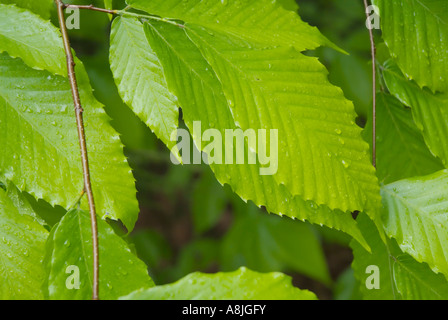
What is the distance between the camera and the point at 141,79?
0.65m

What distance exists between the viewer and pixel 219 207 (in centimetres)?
187

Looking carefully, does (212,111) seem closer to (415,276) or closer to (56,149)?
(56,149)

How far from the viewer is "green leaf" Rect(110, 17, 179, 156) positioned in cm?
62

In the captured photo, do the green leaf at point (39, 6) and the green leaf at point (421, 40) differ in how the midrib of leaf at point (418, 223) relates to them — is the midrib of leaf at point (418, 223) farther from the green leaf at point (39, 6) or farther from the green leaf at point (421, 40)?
the green leaf at point (39, 6)

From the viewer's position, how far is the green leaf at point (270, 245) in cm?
173

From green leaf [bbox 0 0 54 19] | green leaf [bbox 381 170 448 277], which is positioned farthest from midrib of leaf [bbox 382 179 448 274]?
green leaf [bbox 0 0 54 19]

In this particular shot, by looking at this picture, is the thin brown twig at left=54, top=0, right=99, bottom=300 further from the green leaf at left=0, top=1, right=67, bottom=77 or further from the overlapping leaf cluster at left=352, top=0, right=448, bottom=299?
the overlapping leaf cluster at left=352, top=0, right=448, bottom=299

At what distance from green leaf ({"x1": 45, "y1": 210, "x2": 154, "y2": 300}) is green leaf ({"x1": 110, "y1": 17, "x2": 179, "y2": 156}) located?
5.6 inches

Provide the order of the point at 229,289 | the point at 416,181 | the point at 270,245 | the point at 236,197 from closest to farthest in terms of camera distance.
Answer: the point at 229,289 → the point at 416,181 → the point at 236,197 → the point at 270,245

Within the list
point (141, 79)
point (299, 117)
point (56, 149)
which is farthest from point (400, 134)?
point (56, 149)

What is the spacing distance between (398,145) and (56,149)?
52cm
